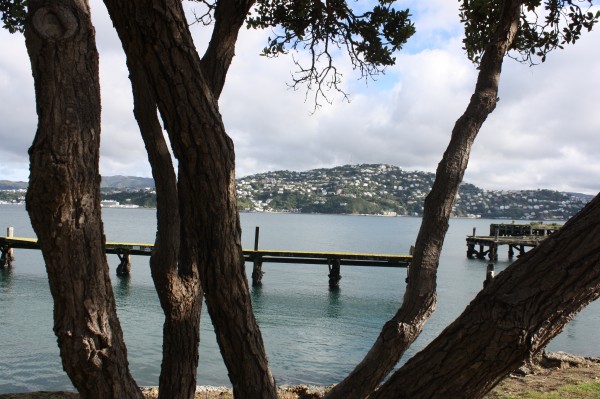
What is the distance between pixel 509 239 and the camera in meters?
45.1

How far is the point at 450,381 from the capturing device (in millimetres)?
2209

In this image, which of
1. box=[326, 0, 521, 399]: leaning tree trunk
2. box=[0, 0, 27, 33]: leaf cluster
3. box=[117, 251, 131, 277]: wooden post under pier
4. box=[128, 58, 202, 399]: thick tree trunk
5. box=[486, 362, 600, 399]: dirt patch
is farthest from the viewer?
box=[117, 251, 131, 277]: wooden post under pier

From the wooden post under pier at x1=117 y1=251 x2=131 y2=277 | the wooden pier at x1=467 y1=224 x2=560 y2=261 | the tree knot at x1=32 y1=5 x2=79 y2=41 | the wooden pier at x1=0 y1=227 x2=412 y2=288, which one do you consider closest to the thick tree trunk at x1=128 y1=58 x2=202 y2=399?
the tree knot at x1=32 y1=5 x2=79 y2=41

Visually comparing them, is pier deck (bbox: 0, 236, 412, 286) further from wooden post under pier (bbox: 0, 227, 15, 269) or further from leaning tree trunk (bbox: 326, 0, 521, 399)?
leaning tree trunk (bbox: 326, 0, 521, 399)

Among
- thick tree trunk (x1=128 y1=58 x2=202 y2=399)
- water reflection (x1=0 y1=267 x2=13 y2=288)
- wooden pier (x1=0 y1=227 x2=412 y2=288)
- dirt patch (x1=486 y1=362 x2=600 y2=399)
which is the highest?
thick tree trunk (x1=128 y1=58 x2=202 y2=399)

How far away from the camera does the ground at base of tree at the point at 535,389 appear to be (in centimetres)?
816

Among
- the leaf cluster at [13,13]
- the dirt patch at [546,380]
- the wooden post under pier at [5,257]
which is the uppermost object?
the leaf cluster at [13,13]

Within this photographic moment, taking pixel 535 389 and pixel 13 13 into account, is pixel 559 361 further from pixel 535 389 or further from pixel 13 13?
pixel 13 13

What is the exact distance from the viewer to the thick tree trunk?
429 cm

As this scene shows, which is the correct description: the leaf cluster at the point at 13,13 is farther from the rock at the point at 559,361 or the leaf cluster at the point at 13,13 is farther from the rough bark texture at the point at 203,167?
the rock at the point at 559,361

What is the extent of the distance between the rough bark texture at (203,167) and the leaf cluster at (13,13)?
465 cm

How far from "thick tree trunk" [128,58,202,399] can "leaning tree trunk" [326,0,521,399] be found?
1.15 meters

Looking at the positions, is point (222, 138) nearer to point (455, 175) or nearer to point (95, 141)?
point (95, 141)

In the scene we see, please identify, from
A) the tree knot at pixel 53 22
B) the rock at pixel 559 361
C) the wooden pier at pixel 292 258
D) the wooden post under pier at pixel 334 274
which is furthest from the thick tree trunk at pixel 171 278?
the wooden post under pier at pixel 334 274
